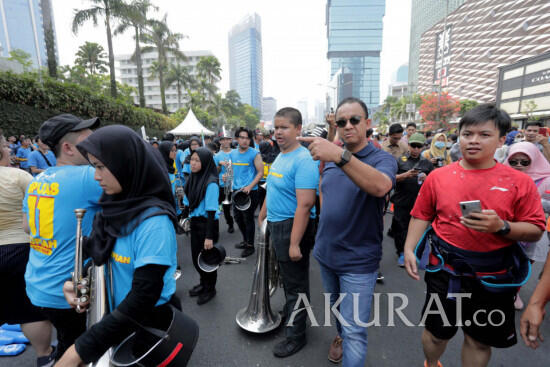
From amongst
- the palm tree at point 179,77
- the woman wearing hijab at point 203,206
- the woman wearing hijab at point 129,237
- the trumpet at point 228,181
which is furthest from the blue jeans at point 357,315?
the palm tree at point 179,77

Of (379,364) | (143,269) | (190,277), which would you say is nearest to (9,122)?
(190,277)

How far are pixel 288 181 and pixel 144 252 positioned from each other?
1456 mm

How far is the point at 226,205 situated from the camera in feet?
19.3

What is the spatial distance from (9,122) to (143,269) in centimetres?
1430

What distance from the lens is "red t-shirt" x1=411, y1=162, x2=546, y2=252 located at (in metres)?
1.61

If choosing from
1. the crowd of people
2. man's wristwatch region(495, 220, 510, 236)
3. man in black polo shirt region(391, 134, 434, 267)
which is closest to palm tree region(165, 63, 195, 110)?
man in black polo shirt region(391, 134, 434, 267)

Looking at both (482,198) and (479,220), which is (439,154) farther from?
(479,220)

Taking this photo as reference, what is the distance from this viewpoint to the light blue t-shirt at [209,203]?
10.8ft

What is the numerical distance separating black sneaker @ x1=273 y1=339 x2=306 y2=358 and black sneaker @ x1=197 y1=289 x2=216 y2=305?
4.01ft

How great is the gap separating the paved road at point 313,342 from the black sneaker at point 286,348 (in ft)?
0.14

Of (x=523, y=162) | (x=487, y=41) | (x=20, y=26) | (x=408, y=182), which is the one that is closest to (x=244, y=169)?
(x=408, y=182)

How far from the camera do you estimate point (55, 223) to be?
5.74 feet

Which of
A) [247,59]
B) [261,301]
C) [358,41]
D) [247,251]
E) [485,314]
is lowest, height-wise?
[247,251]

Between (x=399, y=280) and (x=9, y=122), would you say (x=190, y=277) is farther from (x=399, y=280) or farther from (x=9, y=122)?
(x=9, y=122)
